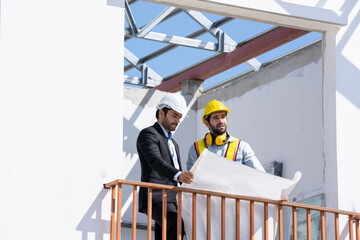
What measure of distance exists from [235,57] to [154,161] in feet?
24.8

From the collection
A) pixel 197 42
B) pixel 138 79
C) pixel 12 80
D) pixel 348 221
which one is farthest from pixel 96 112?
pixel 138 79

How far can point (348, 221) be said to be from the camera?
30.1 ft

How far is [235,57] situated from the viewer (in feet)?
50.8

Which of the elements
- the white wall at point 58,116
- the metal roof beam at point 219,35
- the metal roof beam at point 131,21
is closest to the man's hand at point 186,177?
the white wall at point 58,116

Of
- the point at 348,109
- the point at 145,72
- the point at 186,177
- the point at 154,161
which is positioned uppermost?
the point at 145,72

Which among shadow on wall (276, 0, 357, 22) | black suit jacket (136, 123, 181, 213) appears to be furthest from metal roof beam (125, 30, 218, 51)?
black suit jacket (136, 123, 181, 213)

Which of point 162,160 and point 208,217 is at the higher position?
point 162,160

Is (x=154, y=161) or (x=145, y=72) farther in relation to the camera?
(x=145, y=72)

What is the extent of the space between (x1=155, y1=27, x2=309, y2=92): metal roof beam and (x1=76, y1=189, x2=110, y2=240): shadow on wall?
6.70 metres

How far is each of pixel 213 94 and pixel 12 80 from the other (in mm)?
8516

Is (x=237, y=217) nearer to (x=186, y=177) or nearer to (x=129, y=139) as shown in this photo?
(x=186, y=177)

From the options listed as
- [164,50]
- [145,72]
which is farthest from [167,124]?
[145,72]

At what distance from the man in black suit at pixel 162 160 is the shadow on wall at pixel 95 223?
1.40 feet

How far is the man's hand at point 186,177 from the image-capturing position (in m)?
7.95
